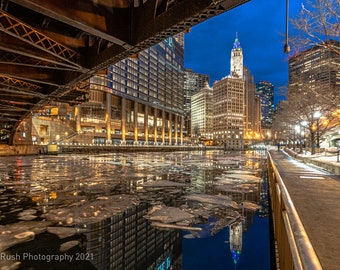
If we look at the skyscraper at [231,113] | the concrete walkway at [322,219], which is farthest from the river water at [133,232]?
the skyscraper at [231,113]

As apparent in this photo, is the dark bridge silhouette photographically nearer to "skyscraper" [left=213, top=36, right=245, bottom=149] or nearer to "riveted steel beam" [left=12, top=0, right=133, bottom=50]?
"riveted steel beam" [left=12, top=0, right=133, bottom=50]

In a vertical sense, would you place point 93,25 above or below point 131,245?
above

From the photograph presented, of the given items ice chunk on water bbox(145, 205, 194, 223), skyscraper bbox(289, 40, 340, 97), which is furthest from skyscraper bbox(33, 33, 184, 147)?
ice chunk on water bbox(145, 205, 194, 223)

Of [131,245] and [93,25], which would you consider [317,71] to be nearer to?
[93,25]

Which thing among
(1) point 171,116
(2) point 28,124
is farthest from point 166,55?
(2) point 28,124

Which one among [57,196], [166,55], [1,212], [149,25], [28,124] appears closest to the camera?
[1,212]

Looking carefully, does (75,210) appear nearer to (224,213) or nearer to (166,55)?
(224,213)

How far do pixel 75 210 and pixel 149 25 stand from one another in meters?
8.34

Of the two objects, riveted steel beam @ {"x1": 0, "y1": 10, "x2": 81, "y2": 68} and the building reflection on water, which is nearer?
the building reflection on water

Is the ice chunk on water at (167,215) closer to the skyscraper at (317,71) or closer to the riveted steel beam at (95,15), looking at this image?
the riveted steel beam at (95,15)

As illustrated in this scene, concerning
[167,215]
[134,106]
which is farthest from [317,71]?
[134,106]

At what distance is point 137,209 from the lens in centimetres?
796

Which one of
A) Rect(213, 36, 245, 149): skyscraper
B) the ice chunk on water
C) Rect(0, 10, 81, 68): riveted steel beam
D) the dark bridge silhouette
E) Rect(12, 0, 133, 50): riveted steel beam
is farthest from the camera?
Rect(213, 36, 245, 149): skyscraper

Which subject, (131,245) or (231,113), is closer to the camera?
(131,245)
